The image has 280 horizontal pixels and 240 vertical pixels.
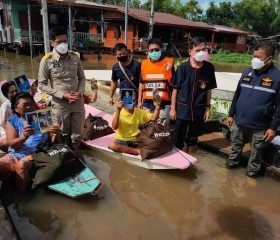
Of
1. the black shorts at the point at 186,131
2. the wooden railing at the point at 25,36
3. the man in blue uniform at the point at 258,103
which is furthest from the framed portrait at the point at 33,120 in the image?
the wooden railing at the point at 25,36

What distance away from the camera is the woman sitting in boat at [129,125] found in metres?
4.56

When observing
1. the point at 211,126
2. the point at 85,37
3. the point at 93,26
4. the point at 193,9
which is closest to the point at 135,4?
the point at 193,9

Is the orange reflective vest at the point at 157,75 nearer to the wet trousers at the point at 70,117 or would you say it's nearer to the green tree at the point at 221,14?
the wet trousers at the point at 70,117

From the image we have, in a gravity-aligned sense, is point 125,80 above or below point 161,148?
above

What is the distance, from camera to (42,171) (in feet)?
12.3

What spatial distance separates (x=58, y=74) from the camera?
4438mm

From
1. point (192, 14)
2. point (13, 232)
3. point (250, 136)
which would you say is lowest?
point (13, 232)

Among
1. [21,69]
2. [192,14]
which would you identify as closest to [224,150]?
[21,69]

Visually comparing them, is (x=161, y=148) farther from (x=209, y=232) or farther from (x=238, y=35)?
(x=238, y=35)

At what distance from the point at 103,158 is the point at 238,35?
1347 inches

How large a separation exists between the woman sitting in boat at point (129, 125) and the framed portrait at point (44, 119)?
3.53ft

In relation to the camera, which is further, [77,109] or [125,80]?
[125,80]

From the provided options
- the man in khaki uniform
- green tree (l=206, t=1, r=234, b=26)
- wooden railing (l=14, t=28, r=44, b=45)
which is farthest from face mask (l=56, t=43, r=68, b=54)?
green tree (l=206, t=1, r=234, b=26)

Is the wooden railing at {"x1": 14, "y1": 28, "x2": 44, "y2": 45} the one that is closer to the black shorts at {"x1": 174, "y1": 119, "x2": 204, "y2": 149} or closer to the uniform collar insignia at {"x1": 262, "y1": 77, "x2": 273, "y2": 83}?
the black shorts at {"x1": 174, "y1": 119, "x2": 204, "y2": 149}
